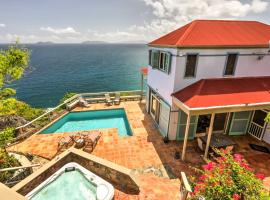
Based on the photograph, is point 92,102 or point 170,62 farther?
point 92,102

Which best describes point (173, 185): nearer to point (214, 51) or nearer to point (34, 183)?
point (34, 183)

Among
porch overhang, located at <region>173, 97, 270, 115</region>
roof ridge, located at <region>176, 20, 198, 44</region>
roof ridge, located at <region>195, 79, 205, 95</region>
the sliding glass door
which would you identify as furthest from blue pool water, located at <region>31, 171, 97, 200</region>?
roof ridge, located at <region>176, 20, 198, 44</region>

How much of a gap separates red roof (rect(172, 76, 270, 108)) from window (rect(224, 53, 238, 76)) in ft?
1.56

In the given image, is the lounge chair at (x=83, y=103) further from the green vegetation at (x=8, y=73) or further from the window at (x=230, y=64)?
the window at (x=230, y=64)

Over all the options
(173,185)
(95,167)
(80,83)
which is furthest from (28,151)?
(80,83)

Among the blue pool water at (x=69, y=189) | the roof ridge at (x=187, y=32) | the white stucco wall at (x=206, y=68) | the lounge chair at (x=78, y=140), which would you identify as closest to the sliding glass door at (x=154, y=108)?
the white stucco wall at (x=206, y=68)

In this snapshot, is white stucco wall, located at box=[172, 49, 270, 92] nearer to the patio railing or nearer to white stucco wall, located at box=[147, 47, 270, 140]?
white stucco wall, located at box=[147, 47, 270, 140]

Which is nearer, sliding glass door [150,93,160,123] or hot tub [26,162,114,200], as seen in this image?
hot tub [26,162,114,200]

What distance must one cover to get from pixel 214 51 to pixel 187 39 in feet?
5.98

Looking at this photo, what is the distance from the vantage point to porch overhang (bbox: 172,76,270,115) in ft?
30.3

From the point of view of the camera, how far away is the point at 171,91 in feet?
36.8

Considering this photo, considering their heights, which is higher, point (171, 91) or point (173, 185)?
point (171, 91)

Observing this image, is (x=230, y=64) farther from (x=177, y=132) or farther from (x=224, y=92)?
(x=177, y=132)

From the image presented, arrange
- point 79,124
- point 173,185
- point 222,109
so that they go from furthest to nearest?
point 79,124, point 222,109, point 173,185
